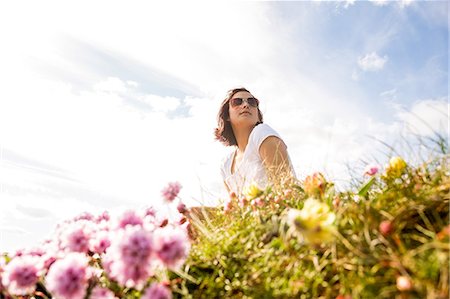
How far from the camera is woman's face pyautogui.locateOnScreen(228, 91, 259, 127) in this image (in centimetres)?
624

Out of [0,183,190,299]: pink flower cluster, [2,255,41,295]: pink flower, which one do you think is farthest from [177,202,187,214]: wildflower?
[2,255,41,295]: pink flower

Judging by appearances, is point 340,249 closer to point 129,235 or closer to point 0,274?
point 129,235

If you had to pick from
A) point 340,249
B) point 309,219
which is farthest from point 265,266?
point 309,219

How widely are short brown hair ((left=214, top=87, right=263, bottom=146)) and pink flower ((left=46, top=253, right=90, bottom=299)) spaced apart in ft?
15.8

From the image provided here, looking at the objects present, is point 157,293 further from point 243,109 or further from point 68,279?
point 243,109

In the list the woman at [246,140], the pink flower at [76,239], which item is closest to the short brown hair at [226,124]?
the woman at [246,140]

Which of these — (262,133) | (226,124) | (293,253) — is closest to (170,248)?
(293,253)

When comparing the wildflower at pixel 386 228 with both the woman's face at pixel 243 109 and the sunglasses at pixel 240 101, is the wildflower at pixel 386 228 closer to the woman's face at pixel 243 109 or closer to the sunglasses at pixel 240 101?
the woman's face at pixel 243 109

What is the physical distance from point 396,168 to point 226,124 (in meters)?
4.37

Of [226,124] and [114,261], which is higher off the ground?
[226,124]

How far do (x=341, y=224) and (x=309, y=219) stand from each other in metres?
0.34

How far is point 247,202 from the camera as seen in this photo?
9.18 feet

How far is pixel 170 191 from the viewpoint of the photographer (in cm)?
255

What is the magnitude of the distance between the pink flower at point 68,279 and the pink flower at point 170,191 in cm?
77
